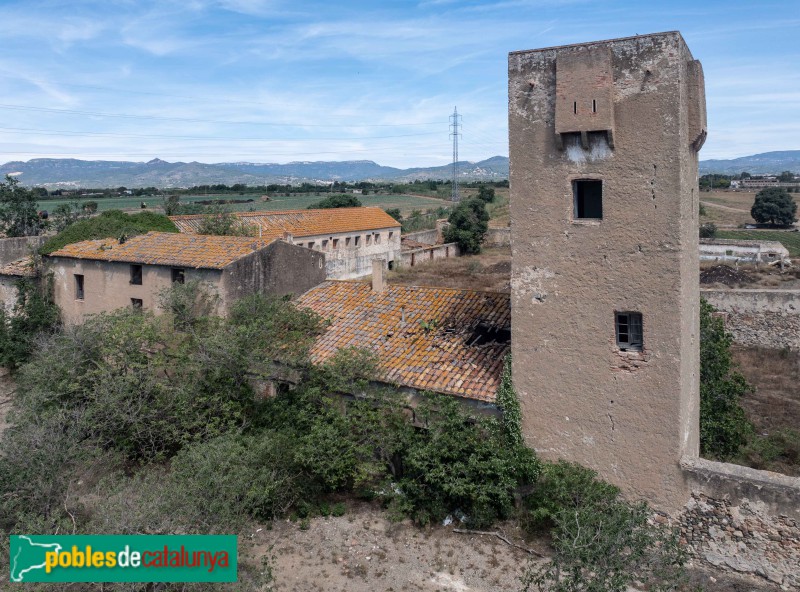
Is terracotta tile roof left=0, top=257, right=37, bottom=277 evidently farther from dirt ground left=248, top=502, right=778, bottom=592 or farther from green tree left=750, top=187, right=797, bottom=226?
green tree left=750, top=187, right=797, bottom=226

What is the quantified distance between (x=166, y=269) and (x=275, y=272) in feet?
11.0

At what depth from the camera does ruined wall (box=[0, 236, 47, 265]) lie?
27328 mm

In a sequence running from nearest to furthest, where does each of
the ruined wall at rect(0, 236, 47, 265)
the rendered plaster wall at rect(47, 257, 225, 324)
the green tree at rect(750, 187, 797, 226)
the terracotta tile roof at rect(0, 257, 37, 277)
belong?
the rendered plaster wall at rect(47, 257, 225, 324) → the terracotta tile roof at rect(0, 257, 37, 277) → the ruined wall at rect(0, 236, 47, 265) → the green tree at rect(750, 187, 797, 226)

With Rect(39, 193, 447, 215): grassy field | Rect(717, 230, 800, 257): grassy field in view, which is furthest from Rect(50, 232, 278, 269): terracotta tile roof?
Rect(717, 230, 800, 257): grassy field

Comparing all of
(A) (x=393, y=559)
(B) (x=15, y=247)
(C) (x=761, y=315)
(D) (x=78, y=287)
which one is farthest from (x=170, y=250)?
(C) (x=761, y=315)

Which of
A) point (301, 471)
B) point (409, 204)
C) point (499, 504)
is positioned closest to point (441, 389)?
point (499, 504)

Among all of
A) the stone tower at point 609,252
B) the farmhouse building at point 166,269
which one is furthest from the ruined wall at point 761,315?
the farmhouse building at point 166,269

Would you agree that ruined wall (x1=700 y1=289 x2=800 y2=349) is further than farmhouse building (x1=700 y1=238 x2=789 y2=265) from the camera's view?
No

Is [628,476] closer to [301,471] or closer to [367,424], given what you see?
[367,424]

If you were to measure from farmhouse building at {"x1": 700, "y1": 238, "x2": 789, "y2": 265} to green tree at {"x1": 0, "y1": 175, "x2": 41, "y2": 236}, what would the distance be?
1737 inches

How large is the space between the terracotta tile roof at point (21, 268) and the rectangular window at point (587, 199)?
805 inches

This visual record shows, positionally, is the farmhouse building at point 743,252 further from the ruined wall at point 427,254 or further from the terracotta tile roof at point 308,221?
the terracotta tile roof at point 308,221

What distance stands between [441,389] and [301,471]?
3.63 metres

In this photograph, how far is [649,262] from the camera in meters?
11.6
